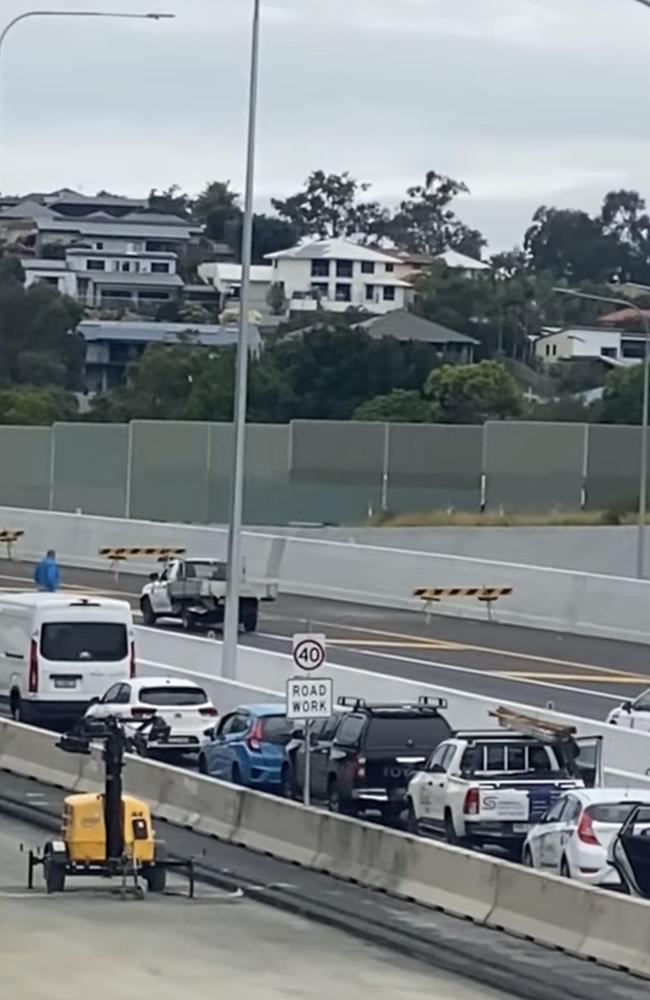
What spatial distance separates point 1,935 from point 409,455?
166ft

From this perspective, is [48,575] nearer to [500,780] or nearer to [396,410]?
[500,780]

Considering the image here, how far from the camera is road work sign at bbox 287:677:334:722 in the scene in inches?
1009

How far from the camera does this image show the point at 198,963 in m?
19.5

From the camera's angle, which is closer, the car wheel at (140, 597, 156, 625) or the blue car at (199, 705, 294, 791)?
the blue car at (199, 705, 294, 791)

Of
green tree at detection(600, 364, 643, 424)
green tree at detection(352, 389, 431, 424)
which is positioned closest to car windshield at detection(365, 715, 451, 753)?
green tree at detection(352, 389, 431, 424)

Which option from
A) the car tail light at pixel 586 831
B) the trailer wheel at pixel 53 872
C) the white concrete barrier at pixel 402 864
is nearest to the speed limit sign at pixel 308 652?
the white concrete barrier at pixel 402 864

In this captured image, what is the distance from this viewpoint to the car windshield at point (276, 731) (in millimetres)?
30672

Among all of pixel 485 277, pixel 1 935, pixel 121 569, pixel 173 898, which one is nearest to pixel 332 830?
pixel 173 898

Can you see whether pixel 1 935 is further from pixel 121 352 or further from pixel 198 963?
pixel 121 352

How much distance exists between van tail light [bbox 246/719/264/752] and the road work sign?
491cm

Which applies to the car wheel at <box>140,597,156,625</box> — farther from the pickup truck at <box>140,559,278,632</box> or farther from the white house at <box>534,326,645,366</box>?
the white house at <box>534,326,645,366</box>

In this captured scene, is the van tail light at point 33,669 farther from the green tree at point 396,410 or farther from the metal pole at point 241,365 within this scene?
the green tree at point 396,410

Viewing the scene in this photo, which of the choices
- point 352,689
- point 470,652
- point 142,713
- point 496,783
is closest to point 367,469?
point 470,652

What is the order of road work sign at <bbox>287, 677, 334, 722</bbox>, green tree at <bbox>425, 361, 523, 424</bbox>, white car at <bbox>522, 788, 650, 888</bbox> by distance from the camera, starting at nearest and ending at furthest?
1. white car at <bbox>522, 788, 650, 888</bbox>
2. road work sign at <bbox>287, 677, 334, 722</bbox>
3. green tree at <bbox>425, 361, 523, 424</bbox>
